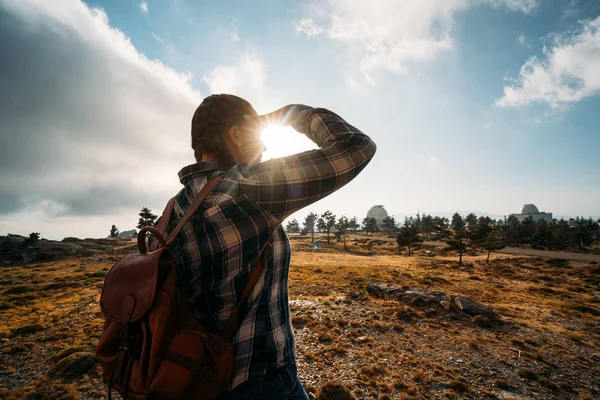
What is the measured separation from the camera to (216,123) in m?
1.45

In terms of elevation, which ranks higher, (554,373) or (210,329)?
(210,329)

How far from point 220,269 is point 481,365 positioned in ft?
38.2

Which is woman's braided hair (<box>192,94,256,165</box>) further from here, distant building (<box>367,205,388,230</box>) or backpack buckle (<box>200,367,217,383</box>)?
distant building (<box>367,205,388,230</box>)

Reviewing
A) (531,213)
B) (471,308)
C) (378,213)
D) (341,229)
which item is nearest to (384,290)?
(471,308)

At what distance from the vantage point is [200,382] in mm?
1107

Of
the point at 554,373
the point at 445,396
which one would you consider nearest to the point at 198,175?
the point at 445,396

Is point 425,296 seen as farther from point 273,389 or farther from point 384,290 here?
point 273,389

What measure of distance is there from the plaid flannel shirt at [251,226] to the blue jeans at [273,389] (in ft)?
0.15

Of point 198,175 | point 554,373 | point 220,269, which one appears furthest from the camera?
point 554,373

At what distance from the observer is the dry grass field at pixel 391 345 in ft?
24.6

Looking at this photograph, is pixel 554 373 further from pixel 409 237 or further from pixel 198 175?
pixel 409 237

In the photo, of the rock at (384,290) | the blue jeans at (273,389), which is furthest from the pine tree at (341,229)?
the blue jeans at (273,389)

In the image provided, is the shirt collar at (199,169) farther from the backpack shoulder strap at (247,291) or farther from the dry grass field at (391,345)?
the dry grass field at (391,345)

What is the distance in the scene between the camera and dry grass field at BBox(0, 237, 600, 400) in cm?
749
